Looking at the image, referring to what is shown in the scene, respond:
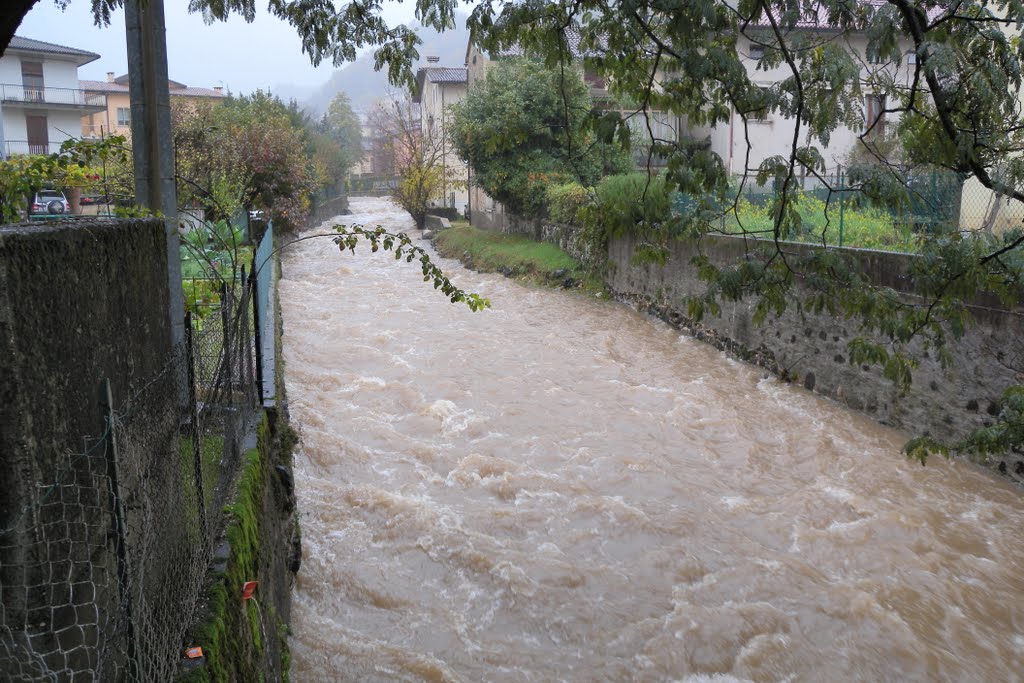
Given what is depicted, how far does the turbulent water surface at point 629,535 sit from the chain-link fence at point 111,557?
3.05m

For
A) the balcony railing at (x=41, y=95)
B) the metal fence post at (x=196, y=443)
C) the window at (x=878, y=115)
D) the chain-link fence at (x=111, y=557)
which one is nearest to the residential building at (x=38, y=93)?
the balcony railing at (x=41, y=95)

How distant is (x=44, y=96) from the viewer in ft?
149

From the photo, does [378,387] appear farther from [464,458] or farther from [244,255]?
[244,255]

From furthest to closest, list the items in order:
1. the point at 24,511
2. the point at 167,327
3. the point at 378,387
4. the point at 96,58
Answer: the point at 96,58
the point at 378,387
the point at 167,327
the point at 24,511

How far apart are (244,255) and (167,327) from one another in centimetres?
1445

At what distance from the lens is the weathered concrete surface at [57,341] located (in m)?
2.33

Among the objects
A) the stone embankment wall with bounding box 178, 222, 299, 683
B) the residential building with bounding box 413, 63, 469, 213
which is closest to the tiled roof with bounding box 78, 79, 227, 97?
the residential building with bounding box 413, 63, 469, 213

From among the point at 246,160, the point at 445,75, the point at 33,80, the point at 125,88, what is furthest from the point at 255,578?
the point at 125,88

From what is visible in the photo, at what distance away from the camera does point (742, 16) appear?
18.1 feet

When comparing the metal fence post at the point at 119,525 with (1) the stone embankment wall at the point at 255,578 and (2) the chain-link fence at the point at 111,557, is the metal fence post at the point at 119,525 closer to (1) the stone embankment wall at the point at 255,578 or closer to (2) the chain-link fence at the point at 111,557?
(2) the chain-link fence at the point at 111,557

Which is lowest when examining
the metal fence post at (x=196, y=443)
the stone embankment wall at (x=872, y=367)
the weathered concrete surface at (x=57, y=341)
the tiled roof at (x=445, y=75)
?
the stone embankment wall at (x=872, y=367)

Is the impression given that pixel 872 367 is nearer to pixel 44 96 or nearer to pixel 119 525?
pixel 119 525

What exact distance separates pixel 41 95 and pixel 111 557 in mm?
49477

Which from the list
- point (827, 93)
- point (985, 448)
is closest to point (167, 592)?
point (827, 93)
